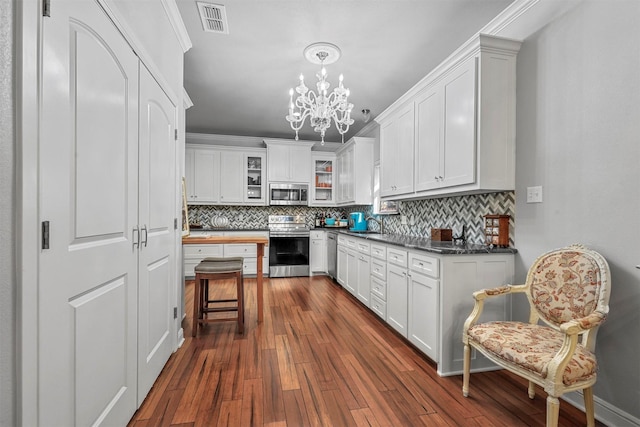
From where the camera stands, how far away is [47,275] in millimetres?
982

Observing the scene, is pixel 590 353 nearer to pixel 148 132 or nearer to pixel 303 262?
pixel 148 132

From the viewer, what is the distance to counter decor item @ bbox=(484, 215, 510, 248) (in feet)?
7.75

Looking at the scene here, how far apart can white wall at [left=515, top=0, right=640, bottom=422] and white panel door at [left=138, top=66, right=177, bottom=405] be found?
2.65 metres

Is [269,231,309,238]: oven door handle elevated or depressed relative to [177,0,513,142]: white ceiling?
depressed

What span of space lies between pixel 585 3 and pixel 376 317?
306 centimetres

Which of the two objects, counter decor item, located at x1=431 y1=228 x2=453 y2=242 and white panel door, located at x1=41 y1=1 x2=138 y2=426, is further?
counter decor item, located at x1=431 y1=228 x2=453 y2=242

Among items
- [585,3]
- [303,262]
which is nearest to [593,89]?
[585,3]

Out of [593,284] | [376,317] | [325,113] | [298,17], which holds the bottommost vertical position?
[376,317]

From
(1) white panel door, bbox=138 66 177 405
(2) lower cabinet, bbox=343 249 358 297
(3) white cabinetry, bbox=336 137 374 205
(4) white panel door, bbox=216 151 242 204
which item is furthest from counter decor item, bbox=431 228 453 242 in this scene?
(4) white panel door, bbox=216 151 242 204

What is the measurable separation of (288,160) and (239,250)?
6.42 feet

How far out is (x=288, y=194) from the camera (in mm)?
5891

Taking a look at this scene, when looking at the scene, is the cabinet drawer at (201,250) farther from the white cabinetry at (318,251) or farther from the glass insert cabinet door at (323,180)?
the glass insert cabinet door at (323,180)

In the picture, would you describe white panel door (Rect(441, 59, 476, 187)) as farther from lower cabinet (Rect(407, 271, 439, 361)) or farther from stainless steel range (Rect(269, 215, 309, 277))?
stainless steel range (Rect(269, 215, 309, 277))

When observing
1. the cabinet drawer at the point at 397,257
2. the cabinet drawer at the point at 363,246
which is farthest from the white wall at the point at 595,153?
the cabinet drawer at the point at 363,246
